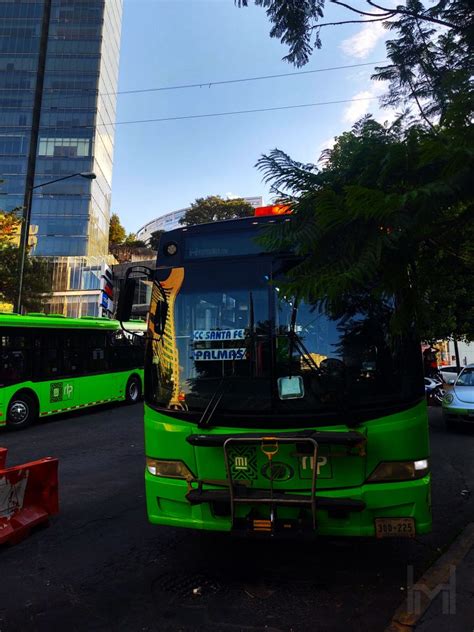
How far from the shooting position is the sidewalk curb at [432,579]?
2.98 meters

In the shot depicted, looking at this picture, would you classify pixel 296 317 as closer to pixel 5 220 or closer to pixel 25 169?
pixel 5 220

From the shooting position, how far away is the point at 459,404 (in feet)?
34.4

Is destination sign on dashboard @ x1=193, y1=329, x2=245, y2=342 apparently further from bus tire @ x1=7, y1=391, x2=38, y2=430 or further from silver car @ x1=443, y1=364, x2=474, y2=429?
bus tire @ x1=7, y1=391, x2=38, y2=430

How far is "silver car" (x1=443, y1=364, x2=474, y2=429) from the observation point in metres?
10.3

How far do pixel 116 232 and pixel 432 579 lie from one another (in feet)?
260

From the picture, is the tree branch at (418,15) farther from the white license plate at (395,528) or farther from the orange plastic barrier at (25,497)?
the orange plastic barrier at (25,497)

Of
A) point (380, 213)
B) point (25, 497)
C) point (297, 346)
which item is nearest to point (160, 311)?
point (297, 346)

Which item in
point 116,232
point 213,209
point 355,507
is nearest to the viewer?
point 355,507

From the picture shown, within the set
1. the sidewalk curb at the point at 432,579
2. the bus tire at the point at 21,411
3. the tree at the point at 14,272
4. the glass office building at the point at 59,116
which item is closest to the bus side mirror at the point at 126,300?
the sidewalk curb at the point at 432,579

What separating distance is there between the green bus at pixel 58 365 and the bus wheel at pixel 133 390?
35 mm

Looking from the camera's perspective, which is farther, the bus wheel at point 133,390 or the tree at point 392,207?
the bus wheel at point 133,390

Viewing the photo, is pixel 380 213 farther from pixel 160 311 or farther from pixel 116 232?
pixel 116 232

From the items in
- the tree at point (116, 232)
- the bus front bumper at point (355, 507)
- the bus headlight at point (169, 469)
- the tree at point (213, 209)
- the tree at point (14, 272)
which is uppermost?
the tree at point (116, 232)

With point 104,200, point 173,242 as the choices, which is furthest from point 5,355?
point 104,200
